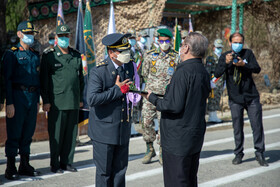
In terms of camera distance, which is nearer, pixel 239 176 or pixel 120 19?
pixel 239 176

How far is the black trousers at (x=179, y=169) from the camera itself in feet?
11.9

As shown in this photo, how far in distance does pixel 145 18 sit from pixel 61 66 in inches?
249

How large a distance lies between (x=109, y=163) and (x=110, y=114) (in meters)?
0.56

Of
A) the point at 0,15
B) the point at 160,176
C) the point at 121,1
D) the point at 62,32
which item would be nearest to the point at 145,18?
the point at 121,1

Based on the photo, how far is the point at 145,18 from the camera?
11781mm

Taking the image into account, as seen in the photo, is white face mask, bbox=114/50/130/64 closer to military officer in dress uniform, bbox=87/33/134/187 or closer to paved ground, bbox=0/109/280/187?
military officer in dress uniform, bbox=87/33/134/187

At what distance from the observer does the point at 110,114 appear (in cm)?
412

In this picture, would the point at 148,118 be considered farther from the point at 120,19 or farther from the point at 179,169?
the point at 120,19

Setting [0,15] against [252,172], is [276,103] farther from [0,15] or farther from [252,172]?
[0,15]

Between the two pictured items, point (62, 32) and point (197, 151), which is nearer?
point (197, 151)

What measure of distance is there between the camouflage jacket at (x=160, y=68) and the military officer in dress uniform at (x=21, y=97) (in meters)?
2.01

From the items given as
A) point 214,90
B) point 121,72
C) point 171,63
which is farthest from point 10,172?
point 214,90

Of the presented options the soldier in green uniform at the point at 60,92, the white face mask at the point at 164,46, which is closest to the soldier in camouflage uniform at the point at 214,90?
the white face mask at the point at 164,46

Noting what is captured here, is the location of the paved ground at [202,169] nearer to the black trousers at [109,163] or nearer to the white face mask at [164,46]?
the black trousers at [109,163]
